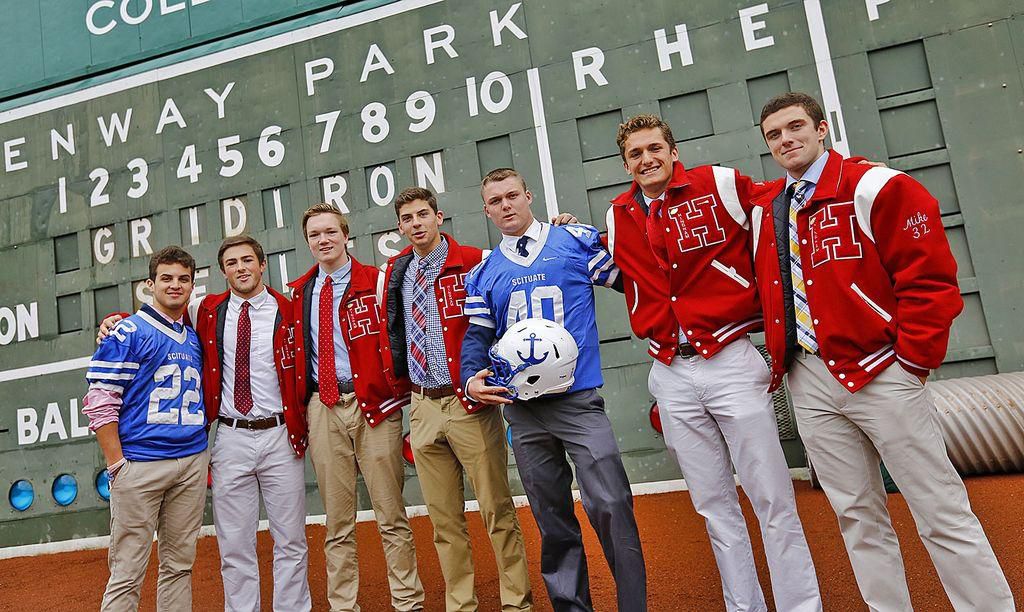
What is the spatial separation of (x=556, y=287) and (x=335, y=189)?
13.3 feet

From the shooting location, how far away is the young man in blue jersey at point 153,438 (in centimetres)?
304

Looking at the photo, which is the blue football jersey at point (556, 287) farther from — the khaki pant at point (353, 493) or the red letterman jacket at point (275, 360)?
the red letterman jacket at point (275, 360)

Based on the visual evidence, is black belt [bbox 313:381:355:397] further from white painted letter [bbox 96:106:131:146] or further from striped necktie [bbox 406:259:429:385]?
white painted letter [bbox 96:106:131:146]

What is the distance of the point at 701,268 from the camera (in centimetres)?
253

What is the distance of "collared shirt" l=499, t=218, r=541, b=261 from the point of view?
280 centimetres

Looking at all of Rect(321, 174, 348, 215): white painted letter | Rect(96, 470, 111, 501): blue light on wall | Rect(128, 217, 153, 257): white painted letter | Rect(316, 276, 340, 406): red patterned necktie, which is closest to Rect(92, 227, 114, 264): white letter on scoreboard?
Rect(128, 217, 153, 257): white painted letter

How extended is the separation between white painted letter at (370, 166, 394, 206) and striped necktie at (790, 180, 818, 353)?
13.8 feet

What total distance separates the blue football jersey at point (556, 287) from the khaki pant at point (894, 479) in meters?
0.77

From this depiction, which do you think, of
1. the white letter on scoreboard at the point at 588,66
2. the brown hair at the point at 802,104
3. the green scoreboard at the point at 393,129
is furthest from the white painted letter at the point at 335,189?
the brown hair at the point at 802,104

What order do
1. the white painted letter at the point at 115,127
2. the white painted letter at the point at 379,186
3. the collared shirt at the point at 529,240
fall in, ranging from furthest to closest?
the white painted letter at the point at 115,127, the white painted letter at the point at 379,186, the collared shirt at the point at 529,240

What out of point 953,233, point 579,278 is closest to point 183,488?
point 579,278

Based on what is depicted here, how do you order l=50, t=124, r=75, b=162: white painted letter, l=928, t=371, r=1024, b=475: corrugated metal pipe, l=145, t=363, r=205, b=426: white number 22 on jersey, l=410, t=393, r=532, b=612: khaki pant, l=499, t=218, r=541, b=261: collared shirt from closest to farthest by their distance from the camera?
l=499, t=218, r=541, b=261: collared shirt → l=410, t=393, r=532, b=612: khaki pant → l=145, t=363, r=205, b=426: white number 22 on jersey → l=928, t=371, r=1024, b=475: corrugated metal pipe → l=50, t=124, r=75, b=162: white painted letter

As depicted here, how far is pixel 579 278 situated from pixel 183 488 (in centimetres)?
202

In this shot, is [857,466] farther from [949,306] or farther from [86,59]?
[86,59]
